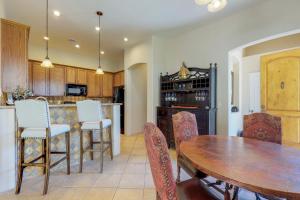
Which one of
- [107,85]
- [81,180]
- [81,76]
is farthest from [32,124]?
[107,85]

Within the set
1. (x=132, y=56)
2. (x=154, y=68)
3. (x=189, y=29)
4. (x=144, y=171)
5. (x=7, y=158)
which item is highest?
(x=189, y=29)

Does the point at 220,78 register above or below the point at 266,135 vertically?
above

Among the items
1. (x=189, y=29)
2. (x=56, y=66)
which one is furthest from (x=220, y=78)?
(x=56, y=66)

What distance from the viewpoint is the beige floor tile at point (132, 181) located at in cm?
244

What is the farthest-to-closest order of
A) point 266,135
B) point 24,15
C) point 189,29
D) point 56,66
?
point 56,66
point 189,29
point 24,15
point 266,135

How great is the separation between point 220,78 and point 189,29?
4.93ft

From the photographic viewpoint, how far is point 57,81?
566cm

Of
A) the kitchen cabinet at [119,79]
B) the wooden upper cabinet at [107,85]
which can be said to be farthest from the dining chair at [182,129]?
the wooden upper cabinet at [107,85]

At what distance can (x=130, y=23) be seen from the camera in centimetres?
396

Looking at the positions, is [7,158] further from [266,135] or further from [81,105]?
[266,135]

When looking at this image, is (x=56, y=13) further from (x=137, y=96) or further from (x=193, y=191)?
(x=193, y=191)

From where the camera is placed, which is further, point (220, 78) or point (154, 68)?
point (154, 68)

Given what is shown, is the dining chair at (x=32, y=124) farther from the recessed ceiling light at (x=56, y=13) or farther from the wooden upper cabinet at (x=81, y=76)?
the wooden upper cabinet at (x=81, y=76)

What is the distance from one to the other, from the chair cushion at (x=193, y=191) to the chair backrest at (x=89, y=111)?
1885 mm
